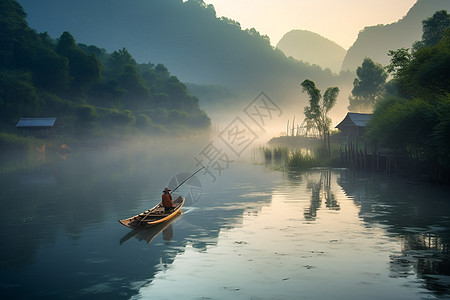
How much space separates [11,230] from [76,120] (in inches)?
3020

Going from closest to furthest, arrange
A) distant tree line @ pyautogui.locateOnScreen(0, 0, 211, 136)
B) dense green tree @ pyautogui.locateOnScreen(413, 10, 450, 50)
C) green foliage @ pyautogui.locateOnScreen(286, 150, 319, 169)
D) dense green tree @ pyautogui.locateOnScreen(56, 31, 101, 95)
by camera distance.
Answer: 1. green foliage @ pyautogui.locateOnScreen(286, 150, 319, 169)
2. dense green tree @ pyautogui.locateOnScreen(413, 10, 450, 50)
3. distant tree line @ pyautogui.locateOnScreen(0, 0, 211, 136)
4. dense green tree @ pyautogui.locateOnScreen(56, 31, 101, 95)

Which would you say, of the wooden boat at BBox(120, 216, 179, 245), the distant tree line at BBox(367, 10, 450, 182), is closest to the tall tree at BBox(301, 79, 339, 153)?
the distant tree line at BBox(367, 10, 450, 182)

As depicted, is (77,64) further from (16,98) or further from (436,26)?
(436,26)

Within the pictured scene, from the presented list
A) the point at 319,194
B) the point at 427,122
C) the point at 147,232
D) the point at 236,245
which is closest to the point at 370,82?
the point at 427,122

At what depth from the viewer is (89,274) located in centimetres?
1354

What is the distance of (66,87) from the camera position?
100 meters

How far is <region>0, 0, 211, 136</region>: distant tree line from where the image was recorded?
82938mm

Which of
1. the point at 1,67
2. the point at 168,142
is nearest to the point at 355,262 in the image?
the point at 1,67

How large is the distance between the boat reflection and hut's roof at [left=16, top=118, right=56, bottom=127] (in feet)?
219

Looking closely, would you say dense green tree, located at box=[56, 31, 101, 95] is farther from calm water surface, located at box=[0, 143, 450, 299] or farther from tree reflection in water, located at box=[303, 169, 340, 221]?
tree reflection in water, located at box=[303, 169, 340, 221]

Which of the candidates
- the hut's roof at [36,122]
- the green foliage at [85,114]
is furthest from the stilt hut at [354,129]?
the green foliage at [85,114]

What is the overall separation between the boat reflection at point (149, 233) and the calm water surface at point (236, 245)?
0.30ft

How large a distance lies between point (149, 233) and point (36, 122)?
226 ft

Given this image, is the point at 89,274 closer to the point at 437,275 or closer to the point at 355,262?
the point at 355,262
